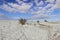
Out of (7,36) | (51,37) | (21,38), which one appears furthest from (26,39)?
(51,37)

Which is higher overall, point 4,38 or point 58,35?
point 4,38

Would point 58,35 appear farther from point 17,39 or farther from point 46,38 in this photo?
point 17,39

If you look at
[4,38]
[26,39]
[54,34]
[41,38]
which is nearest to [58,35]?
[54,34]

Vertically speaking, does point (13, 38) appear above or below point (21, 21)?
above

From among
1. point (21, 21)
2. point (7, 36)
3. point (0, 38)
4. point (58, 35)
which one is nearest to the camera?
point (0, 38)

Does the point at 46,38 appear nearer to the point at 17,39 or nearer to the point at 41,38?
the point at 41,38

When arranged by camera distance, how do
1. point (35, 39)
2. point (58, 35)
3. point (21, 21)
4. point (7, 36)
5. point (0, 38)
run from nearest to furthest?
1. point (0, 38)
2. point (7, 36)
3. point (35, 39)
4. point (58, 35)
5. point (21, 21)

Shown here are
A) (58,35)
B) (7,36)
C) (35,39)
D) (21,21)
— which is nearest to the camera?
(7,36)

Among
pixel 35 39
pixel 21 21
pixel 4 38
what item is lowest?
pixel 21 21

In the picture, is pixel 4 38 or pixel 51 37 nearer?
pixel 4 38

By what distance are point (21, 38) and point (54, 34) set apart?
1743 millimetres

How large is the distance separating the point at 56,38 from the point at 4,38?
2.20 metres

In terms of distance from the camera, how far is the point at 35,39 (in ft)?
18.8

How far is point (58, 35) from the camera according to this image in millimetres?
6117
